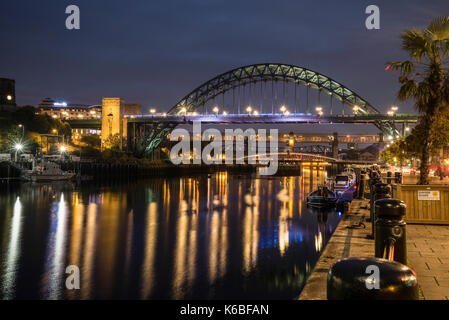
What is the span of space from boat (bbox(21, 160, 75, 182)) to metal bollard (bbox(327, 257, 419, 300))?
53.5 m

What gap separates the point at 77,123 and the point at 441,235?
300ft

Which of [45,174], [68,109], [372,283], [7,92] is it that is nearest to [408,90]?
[372,283]

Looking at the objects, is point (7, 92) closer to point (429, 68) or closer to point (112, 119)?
point (112, 119)

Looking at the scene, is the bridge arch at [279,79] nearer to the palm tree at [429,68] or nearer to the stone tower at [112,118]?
the stone tower at [112,118]

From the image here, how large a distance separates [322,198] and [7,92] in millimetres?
102644

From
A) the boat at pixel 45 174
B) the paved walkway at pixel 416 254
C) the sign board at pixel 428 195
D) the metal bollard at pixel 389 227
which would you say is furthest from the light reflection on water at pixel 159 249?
the boat at pixel 45 174

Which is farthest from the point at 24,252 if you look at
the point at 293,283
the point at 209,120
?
the point at 209,120

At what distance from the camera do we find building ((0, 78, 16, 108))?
3974 inches

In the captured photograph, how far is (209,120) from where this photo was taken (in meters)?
78.6

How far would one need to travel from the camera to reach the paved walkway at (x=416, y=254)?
6289mm

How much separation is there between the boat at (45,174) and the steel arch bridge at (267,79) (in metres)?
24.8

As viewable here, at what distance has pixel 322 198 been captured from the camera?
88.5 feet

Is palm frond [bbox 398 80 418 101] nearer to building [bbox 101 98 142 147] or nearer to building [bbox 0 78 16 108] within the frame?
building [bbox 101 98 142 147]
